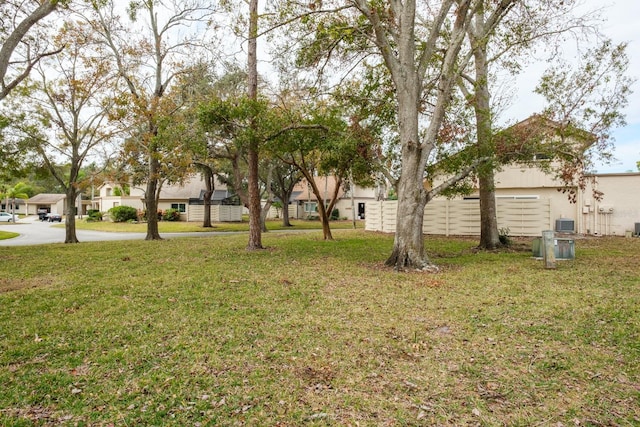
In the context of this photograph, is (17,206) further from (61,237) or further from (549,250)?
(549,250)

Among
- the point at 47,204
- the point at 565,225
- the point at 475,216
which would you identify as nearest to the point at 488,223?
the point at 475,216

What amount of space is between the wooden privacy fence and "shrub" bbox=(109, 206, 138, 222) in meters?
28.4

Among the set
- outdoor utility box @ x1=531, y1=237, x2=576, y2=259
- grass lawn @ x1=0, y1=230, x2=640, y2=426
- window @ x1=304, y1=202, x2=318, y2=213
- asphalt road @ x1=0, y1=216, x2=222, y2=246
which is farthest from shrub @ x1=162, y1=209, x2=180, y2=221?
outdoor utility box @ x1=531, y1=237, x2=576, y2=259

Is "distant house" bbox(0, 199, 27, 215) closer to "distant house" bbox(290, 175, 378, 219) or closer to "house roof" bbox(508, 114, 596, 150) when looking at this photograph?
"distant house" bbox(290, 175, 378, 219)

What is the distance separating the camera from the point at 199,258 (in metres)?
11.3

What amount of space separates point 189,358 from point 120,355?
2.66 feet

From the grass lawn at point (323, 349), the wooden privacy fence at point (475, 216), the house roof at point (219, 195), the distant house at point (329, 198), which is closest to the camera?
the grass lawn at point (323, 349)

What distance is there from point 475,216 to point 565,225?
491 cm

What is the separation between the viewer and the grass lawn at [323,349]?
3117mm

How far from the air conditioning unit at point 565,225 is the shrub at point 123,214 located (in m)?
36.0

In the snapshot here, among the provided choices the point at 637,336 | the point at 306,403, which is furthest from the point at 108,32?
the point at 637,336

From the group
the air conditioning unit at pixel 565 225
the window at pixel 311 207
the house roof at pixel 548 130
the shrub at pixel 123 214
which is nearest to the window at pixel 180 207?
the shrub at pixel 123 214

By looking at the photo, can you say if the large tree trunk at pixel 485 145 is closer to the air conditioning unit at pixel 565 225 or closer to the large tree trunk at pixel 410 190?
the large tree trunk at pixel 410 190

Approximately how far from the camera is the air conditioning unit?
715 inches
